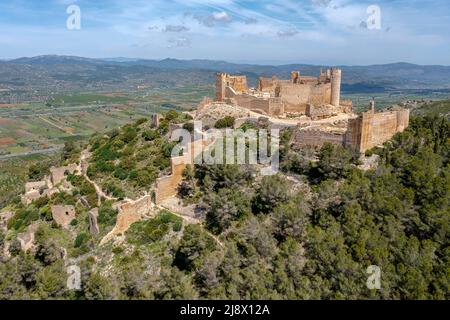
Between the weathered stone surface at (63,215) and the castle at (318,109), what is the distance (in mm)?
17958

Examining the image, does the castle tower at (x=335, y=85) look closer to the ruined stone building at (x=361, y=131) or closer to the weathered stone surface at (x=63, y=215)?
the ruined stone building at (x=361, y=131)

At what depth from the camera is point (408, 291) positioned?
19.8 meters

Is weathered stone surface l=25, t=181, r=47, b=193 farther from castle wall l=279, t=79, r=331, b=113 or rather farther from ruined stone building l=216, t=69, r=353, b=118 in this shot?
castle wall l=279, t=79, r=331, b=113

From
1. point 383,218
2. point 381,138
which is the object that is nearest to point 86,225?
point 383,218

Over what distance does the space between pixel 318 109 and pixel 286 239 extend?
58.6ft

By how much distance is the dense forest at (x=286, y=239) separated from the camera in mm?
20811

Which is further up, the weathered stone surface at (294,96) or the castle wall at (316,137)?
the weathered stone surface at (294,96)

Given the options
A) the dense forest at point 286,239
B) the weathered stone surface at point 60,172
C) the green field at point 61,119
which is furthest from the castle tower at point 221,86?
the green field at point 61,119

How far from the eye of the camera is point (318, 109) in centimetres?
3847

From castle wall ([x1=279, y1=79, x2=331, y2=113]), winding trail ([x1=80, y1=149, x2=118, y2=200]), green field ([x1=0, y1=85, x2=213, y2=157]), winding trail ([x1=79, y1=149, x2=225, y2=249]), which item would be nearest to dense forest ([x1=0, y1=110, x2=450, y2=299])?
winding trail ([x1=79, y1=149, x2=225, y2=249])

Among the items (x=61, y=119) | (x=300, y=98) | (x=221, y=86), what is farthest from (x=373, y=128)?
(x=61, y=119)

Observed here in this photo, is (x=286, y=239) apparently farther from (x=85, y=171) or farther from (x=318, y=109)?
(x=85, y=171)

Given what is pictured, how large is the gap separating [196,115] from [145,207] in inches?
558
